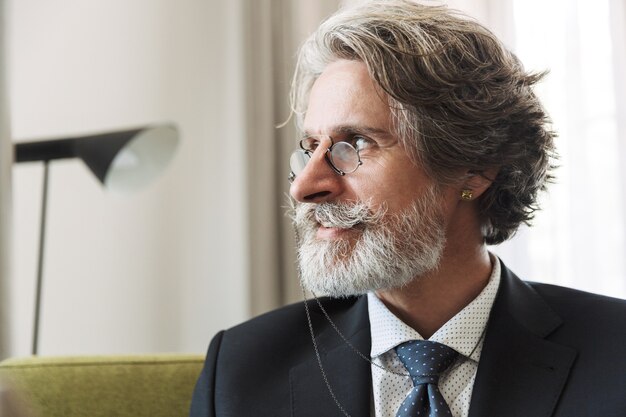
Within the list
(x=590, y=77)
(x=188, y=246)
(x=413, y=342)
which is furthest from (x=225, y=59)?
(x=413, y=342)

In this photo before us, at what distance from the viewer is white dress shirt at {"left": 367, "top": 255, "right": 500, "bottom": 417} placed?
1.45 metres

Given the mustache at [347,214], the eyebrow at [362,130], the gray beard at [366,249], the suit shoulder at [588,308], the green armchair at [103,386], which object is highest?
the eyebrow at [362,130]

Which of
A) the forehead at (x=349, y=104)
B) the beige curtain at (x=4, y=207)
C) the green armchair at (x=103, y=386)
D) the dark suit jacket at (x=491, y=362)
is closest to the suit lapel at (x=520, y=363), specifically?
the dark suit jacket at (x=491, y=362)

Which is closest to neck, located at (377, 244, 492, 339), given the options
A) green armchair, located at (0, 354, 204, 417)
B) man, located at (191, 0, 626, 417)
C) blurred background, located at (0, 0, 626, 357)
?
man, located at (191, 0, 626, 417)

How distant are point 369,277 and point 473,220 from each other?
12.0 inches

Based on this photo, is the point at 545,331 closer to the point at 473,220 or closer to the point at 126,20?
the point at 473,220

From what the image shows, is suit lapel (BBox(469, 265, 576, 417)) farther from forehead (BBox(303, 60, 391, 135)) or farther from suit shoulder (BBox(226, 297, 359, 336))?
forehead (BBox(303, 60, 391, 135))

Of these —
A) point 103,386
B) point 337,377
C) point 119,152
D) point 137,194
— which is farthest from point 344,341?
point 137,194

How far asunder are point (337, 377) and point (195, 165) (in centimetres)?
151

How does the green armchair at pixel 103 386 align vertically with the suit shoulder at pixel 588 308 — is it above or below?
below

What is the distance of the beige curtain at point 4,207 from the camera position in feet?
6.88

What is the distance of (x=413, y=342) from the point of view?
148 centimetres

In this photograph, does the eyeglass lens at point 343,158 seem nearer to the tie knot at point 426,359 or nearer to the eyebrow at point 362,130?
the eyebrow at point 362,130

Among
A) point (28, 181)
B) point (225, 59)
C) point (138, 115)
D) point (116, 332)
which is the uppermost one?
point (225, 59)
